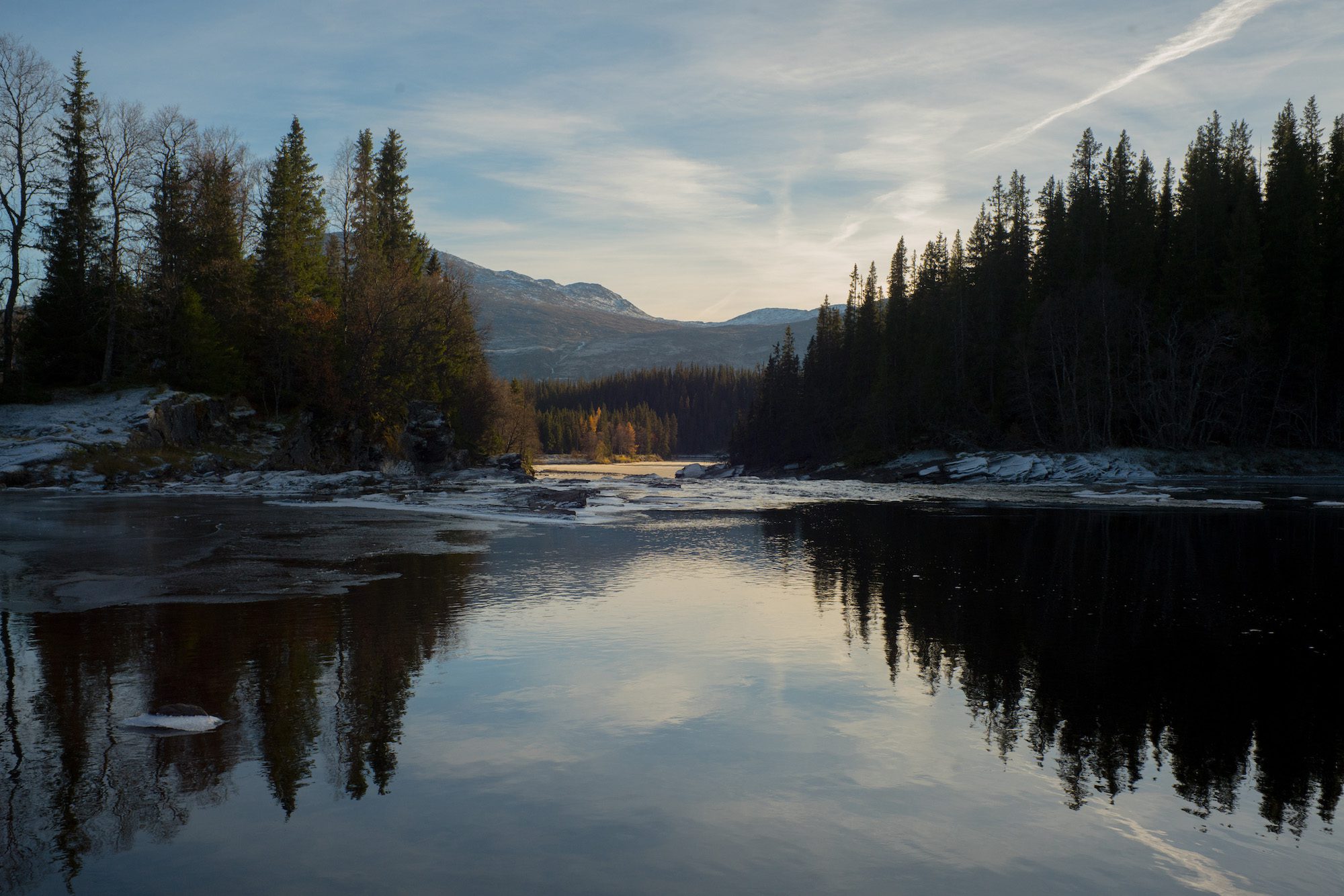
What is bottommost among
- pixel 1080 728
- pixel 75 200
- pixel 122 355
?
pixel 1080 728

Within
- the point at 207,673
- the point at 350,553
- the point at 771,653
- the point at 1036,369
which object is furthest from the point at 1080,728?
the point at 1036,369

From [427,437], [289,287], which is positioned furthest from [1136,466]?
[289,287]

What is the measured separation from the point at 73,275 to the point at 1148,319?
7871cm

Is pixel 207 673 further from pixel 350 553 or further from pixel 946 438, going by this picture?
pixel 946 438

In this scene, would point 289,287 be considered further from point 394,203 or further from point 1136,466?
point 1136,466

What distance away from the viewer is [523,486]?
4756cm

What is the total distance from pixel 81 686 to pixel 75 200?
175 ft

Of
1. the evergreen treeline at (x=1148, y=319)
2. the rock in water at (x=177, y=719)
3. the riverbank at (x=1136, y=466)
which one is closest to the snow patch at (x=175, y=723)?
the rock in water at (x=177, y=719)

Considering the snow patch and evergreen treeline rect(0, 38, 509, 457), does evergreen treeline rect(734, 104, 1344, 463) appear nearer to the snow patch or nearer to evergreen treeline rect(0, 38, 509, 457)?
evergreen treeline rect(0, 38, 509, 457)

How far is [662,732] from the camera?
816 cm

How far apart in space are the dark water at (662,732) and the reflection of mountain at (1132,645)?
0.21ft

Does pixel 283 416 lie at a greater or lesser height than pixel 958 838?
greater

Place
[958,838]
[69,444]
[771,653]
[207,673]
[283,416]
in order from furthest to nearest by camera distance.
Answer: [283,416] < [69,444] < [771,653] < [207,673] < [958,838]

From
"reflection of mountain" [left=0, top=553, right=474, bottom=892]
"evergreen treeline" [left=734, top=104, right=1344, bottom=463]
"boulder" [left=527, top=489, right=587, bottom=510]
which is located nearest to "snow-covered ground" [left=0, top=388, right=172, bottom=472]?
"boulder" [left=527, top=489, right=587, bottom=510]
